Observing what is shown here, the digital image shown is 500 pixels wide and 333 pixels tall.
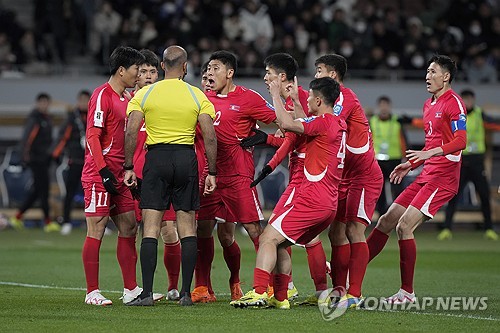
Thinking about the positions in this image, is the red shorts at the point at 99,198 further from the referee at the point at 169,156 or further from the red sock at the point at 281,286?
the red sock at the point at 281,286

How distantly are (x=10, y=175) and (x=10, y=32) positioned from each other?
194 inches

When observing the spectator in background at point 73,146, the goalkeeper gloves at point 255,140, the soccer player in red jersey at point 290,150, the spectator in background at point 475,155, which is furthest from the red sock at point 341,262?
the spectator in background at point 73,146

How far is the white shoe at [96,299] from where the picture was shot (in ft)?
32.9

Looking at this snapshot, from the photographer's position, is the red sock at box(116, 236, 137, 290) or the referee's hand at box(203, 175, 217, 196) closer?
the referee's hand at box(203, 175, 217, 196)

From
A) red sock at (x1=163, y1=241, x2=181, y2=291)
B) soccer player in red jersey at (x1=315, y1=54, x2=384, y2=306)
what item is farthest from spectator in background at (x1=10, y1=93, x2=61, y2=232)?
soccer player in red jersey at (x1=315, y1=54, x2=384, y2=306)

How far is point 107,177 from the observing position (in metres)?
10.0

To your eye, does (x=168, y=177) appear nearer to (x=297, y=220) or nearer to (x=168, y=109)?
(x=168, y=109)

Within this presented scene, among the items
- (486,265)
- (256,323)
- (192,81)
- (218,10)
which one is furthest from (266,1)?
(256,323)

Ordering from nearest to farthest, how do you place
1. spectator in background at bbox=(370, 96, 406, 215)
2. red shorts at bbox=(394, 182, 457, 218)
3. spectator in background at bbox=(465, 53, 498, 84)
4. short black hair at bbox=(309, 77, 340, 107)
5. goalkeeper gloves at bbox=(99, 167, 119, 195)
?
1. short black hair at bbox=(309, 77, 340, 107)
2. goalkeeper gloves at bbox=(99, 167, 119, 195)
3. red shorts at bbox=(394, 182, 457, 218)
4. spectator in background at bbox=(370, 96, 406, 215)
5. spectator in background at bbox=(465, 53, 498, 84)

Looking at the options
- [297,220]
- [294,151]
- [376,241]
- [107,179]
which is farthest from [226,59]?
[376,241]

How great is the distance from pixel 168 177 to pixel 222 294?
192 cm

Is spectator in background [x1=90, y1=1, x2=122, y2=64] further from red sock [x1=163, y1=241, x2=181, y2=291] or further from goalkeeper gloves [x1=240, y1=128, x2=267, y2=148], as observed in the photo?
goalkeeper gloves [x1=240, y1=128, x2=267, y2=148]

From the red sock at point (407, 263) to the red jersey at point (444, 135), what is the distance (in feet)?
2.35

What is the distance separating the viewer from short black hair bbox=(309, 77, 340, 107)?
385 inches
